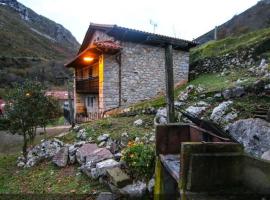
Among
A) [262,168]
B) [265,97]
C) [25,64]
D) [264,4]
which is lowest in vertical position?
[262,168]

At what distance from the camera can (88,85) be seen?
64.1ft

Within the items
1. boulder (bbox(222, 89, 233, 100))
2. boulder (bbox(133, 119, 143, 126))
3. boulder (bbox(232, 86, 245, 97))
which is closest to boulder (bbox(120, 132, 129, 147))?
boulder (bbox(133, 119, 143, 126))

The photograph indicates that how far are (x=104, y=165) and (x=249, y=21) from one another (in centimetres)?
2724

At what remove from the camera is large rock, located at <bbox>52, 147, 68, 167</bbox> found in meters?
9.78

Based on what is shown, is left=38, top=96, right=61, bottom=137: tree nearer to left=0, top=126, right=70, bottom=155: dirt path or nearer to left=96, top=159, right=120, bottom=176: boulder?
left=0, top=126, right=70, bottom=155: dirt path

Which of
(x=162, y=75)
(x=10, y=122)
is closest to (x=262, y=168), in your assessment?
(x=10, y=122)

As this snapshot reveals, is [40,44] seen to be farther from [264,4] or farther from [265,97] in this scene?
[265,97]

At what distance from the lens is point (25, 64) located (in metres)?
50.9

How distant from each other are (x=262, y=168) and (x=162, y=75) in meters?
15.1

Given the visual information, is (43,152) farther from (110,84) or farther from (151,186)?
(110,84)

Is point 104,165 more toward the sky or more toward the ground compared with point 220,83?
more toward the ground

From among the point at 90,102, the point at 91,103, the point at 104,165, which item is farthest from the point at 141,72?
the point at 104,165

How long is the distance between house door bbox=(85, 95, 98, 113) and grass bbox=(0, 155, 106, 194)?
10.7m

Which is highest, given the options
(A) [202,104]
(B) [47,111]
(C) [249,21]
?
(C) [249,21]
